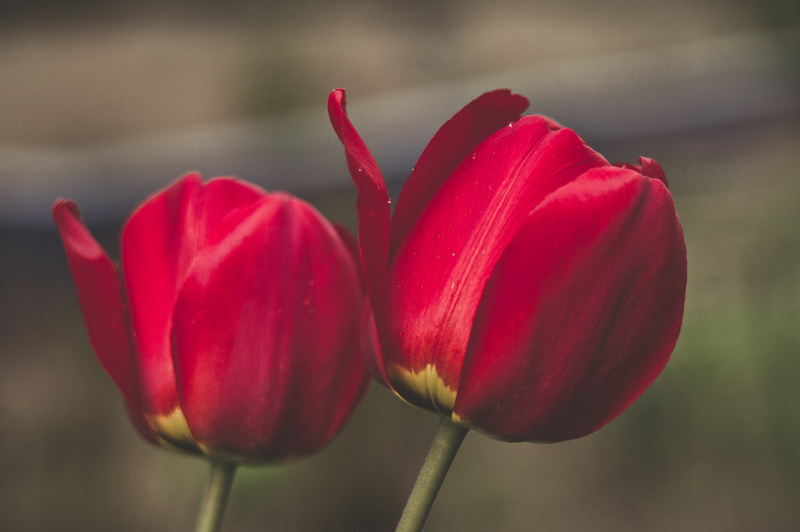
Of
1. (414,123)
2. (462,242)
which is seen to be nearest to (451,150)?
(462,242)

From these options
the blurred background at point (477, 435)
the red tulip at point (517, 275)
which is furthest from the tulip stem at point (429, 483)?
the blurred background at point (477, 435)

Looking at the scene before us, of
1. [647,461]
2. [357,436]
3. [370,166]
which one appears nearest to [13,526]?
[357,436]

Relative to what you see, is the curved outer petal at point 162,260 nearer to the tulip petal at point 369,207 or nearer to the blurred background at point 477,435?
the tulip petal at point 369,207

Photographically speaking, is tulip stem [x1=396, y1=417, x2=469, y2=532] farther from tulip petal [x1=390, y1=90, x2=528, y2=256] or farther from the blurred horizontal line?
the blurred horizontal line

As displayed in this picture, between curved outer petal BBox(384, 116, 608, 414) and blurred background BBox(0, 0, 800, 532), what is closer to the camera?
curved outer petal BBox(384, 116, 608, 414)

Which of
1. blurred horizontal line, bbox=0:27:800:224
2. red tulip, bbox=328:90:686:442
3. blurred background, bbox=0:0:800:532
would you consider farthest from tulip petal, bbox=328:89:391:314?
blurred horizontal line, bbox=0:27:800:224

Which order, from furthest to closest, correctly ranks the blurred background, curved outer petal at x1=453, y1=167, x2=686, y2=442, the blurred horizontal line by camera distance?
the blurred horizontal line → the blurred background → curved outer petal at x1=453, y1=167, x2=686, y2=442
